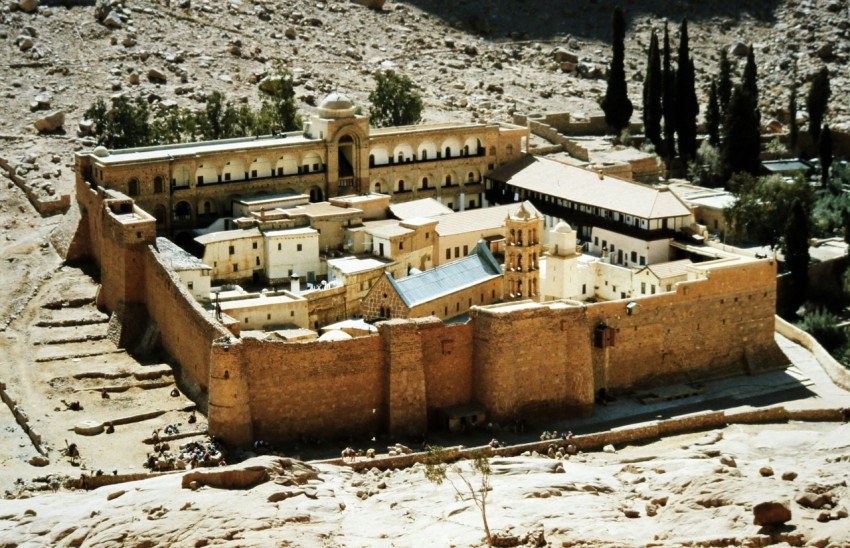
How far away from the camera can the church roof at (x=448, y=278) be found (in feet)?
207

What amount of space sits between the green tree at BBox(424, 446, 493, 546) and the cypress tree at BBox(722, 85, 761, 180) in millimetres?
34661

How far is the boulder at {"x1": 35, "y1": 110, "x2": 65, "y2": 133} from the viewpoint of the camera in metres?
84.9

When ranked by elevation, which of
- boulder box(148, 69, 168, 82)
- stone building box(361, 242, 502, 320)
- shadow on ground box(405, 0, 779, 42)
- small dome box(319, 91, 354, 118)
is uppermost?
shadow on ground box(405, 0, 779, 42)

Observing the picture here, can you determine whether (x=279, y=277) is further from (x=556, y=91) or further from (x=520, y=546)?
(x=556, y=91)

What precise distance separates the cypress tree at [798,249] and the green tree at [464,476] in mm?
24755

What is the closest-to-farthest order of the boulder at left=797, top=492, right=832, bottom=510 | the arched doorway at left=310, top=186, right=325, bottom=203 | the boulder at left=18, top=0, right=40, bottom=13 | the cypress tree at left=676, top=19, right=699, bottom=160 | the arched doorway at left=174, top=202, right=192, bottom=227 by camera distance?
the boulder at left=797, top=492, right=832, bottom=510 → the arched doorway at left=174, top=202, right=192, bottom=227 → the arched doorway at left=310, top=186, right=325, bottom=203 → the cypress tree at left=676, top=19, right=699, bottom=160 → the boulder at left=18, top=0, right=40, bottom=13

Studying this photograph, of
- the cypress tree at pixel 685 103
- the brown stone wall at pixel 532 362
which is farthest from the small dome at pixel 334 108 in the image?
the brown stone wall at pixel 532 362

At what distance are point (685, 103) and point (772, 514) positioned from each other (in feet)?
155

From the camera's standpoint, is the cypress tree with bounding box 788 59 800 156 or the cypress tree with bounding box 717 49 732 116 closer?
the cypress tree with bounding box 717 49 732 116

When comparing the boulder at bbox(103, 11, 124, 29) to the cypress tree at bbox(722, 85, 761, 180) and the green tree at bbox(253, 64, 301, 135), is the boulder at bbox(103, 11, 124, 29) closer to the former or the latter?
the green tree at bbox(253, 64, 301, 135)

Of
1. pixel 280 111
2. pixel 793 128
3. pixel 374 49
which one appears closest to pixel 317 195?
pixel 280 111

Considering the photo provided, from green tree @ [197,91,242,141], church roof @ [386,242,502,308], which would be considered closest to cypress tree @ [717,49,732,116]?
green tree @ [197,91,242,141]

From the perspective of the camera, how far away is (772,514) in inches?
1662

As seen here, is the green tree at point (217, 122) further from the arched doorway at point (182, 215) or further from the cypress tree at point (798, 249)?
the cypress tree at point (798, 249)
